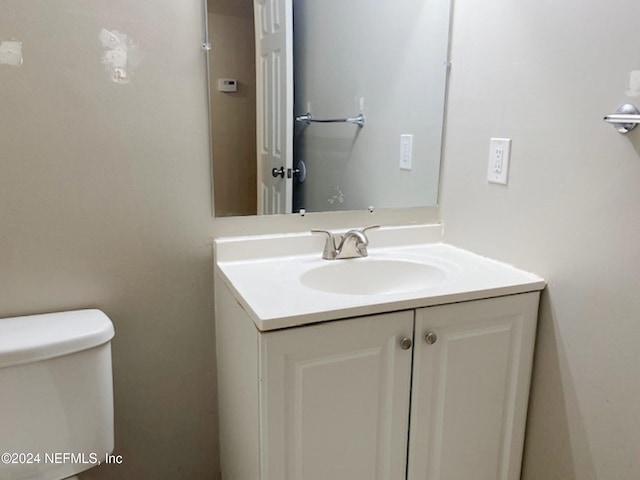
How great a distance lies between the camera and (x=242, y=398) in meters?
1.14

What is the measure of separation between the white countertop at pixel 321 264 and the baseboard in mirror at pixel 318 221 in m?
0.03

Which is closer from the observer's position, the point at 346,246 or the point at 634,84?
the point at 634,84

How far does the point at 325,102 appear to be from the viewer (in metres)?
1.48

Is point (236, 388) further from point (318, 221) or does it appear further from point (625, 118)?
point (625, 118)

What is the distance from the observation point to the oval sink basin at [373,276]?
1.34 meters

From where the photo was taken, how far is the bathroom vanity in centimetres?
98

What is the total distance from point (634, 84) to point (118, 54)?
3.73ft

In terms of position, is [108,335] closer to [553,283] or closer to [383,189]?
[383,189]

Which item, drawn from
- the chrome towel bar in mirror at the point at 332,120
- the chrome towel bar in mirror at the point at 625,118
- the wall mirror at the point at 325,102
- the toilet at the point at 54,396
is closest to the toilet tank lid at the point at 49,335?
the toilet at the point at 54,396

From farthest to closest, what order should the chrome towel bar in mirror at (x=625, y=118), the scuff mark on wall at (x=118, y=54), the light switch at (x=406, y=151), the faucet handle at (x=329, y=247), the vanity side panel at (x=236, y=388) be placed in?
the light switch at (x=406, y=151), the faucet handle at (x=329, y=247), the scuff mark on wall at (x=118, y=54), the vanity side panel at (x=236, y=388), the chrome towel bar in mirror at (x=625, y=118)

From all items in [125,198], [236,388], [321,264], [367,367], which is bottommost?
[236,388]

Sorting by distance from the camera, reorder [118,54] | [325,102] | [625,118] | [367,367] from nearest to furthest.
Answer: [625,118]
[367,367]
[118,54]
[325,102]

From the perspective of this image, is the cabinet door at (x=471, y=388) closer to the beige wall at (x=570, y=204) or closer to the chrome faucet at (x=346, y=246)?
the beige wall at (x=570, y=204)

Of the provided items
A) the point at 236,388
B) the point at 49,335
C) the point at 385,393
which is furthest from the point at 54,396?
the point at 385,393
